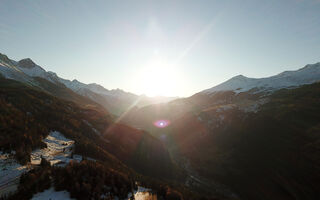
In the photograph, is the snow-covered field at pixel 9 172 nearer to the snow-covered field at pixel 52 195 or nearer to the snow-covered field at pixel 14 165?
the snow-covered field at pixel 14 165

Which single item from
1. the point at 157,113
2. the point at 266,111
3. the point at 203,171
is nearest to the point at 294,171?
the point at 203,171

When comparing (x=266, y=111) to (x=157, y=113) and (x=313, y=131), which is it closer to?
(x=313, y=131)

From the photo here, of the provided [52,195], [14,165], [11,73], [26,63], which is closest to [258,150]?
[52,195]

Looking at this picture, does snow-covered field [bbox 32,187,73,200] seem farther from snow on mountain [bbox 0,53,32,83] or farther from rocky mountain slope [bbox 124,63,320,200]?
snow on mountain [bbox 0,53,32,83]

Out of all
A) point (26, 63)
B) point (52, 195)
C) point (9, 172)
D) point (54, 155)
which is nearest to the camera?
point (52, 195)

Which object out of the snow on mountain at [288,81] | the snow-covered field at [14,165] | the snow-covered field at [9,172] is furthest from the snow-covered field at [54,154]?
the snow on mountain at [288,81]

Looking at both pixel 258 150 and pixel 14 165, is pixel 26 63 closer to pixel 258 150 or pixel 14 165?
pixel 14 165

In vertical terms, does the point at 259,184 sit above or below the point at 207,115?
below

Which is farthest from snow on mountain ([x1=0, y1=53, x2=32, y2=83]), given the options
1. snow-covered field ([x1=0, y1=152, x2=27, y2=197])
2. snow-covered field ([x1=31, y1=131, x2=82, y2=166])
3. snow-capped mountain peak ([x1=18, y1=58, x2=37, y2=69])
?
snow-covered field ([x1=0, y1=152, x2=27, y2=197])
